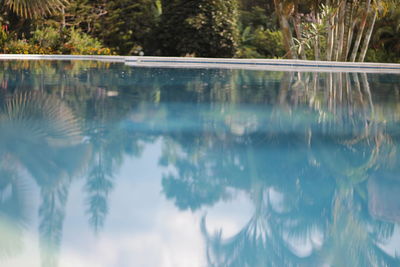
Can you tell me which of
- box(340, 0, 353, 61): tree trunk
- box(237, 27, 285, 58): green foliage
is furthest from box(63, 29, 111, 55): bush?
box(340, 0, 353, 61): tree trunk

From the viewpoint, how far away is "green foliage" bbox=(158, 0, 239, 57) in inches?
827

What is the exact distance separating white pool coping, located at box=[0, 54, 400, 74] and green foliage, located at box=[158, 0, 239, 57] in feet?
7.82

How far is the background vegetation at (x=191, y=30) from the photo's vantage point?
744 inches

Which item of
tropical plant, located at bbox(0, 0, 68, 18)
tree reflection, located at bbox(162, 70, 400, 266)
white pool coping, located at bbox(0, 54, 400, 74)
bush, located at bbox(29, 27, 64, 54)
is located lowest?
white pool coping, located at bbox(0, 54, 400, 74)

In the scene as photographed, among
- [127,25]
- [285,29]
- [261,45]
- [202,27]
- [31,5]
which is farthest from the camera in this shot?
[261,45]

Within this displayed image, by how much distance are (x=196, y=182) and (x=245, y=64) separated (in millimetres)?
14474

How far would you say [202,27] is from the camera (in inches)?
827

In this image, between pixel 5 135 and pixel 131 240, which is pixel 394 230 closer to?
pixel 131 240

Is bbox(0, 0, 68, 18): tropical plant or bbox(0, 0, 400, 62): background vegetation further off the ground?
bbox(0, 0, 68, 18): tropical plant

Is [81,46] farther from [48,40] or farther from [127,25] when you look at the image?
[127,25]

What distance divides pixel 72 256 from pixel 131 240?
0.38 m

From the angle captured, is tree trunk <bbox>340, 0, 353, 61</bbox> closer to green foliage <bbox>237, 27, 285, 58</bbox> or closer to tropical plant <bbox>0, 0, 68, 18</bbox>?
green foliage <bbox>237, 27, 285, 58</bbox>

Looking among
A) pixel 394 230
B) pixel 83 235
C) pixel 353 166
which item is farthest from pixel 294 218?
Result: pixel 353 166

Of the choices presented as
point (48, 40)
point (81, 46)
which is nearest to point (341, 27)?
point (81, 46)
